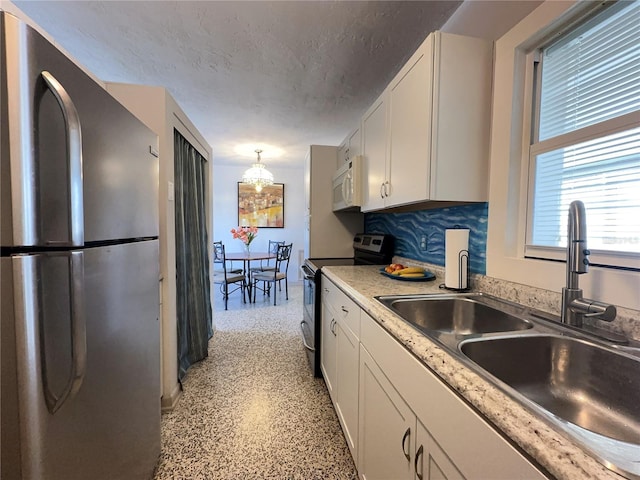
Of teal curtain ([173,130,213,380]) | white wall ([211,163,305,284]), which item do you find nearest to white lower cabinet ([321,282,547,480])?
teal curtain ([173,130,213,380])

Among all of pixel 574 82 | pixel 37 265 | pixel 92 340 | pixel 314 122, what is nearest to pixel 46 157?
pixel 37 265

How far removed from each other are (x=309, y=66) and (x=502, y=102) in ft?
4.96

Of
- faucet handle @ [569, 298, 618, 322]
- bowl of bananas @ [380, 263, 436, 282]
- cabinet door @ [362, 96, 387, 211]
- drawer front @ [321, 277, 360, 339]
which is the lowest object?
drawer front @ [321, 277, 360, 339]

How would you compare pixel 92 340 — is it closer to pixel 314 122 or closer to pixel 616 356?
pixel 616 356

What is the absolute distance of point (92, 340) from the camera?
866 millimetres

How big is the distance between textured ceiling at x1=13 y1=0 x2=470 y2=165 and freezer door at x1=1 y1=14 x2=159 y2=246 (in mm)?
1262

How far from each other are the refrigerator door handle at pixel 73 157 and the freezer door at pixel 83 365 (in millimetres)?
70

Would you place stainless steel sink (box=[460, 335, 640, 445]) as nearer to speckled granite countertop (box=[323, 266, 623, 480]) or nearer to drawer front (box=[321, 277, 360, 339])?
speckled granite countertop (box=[323, 266, 623, 480])

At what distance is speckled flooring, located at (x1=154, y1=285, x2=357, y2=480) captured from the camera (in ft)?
4.65

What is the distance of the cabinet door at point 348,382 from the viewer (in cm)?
134

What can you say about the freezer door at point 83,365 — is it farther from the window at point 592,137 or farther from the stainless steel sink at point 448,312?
the window at point 592,137

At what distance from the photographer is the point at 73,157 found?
28.0 inches

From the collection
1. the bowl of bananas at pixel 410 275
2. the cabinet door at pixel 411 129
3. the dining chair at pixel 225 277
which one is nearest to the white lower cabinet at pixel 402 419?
the bowl of bananas at pixel 410 275

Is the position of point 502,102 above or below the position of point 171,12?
below
